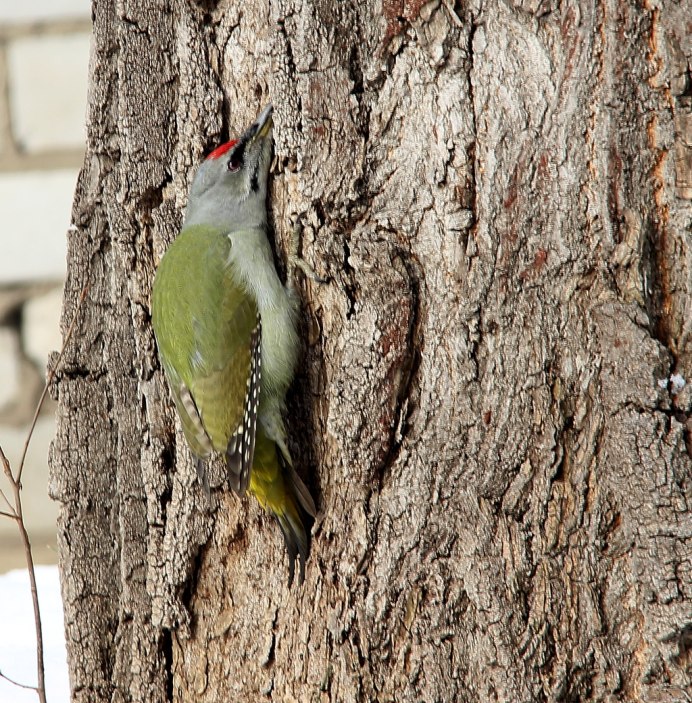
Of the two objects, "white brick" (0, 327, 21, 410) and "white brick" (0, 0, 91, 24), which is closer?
"white brick" (0, 0, 91, 24)

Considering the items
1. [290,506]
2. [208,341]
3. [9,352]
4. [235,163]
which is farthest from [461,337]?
[9,352]

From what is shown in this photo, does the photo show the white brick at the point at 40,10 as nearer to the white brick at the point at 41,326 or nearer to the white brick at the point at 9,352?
the white brick at the point at 41,326

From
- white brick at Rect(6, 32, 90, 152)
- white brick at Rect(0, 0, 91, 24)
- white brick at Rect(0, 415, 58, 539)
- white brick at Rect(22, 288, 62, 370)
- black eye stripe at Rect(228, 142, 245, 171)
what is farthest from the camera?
white brick at Rect(0, 415, 58, 539)

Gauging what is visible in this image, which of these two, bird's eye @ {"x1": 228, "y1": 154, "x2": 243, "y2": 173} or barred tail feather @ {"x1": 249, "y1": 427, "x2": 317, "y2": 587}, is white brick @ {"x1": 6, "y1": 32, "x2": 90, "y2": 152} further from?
barred tail feather @ {"x1": 249, "y1": 427, "x2": 317, "y2": 587}

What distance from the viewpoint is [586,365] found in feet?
7.51

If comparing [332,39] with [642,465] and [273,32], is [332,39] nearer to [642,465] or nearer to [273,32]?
[273,32]

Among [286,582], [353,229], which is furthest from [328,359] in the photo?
[286,582]

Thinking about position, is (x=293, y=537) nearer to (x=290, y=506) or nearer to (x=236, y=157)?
(x=290, y=506)

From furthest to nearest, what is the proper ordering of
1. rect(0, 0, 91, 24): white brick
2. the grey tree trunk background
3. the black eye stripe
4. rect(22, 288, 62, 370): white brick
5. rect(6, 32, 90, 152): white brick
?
rect(22, 288, 62, 370): white brick < rect(6, 32, 90, 152): white brick < rect(0, 0, 91, 24): white brick < the black eye stripe < the grey tree trunk background

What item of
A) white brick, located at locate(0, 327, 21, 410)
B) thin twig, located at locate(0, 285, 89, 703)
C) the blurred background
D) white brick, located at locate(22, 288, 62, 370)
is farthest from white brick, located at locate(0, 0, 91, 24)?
thin twig, located at locate(0, 285, 89, 703)

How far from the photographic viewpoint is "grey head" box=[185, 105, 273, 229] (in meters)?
2.71

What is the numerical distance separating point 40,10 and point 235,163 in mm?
3687

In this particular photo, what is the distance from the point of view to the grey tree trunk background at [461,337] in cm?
222

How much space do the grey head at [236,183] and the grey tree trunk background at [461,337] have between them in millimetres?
59
